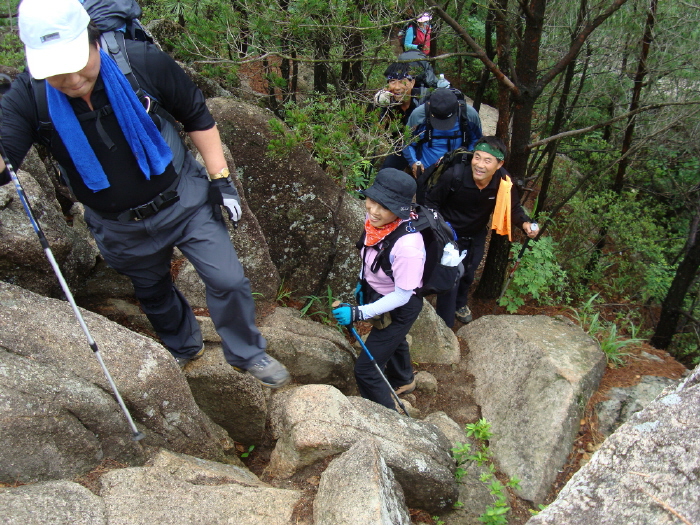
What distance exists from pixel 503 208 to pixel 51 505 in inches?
187

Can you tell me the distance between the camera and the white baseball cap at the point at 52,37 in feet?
8.59

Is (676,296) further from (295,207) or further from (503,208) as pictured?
(295,207)

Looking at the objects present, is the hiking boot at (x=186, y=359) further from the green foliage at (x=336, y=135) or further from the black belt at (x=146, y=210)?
the green foliage at (x=336, y=135)

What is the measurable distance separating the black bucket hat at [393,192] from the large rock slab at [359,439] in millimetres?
1420

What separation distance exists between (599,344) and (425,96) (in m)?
3.56

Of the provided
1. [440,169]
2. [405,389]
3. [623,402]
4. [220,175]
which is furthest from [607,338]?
[220,175]

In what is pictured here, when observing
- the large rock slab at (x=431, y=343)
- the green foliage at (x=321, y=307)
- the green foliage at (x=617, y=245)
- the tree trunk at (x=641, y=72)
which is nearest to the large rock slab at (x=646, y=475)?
the large rock slab at (x=431, y=343)

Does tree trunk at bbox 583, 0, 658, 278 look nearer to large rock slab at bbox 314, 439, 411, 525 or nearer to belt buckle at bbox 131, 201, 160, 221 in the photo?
large rock slab at bbox 314, 439, 411, 525

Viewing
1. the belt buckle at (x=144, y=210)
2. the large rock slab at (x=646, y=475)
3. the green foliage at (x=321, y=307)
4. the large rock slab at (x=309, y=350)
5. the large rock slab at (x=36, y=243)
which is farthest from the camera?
the green foliage at (x=321, y=307)

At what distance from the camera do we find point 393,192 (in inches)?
151

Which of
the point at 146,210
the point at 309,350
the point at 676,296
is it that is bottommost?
the point at 676,296

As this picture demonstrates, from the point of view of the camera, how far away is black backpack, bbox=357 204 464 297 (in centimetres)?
401

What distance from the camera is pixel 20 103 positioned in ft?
9.34

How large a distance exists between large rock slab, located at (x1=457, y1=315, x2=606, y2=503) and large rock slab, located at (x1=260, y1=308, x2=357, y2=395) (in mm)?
1511
